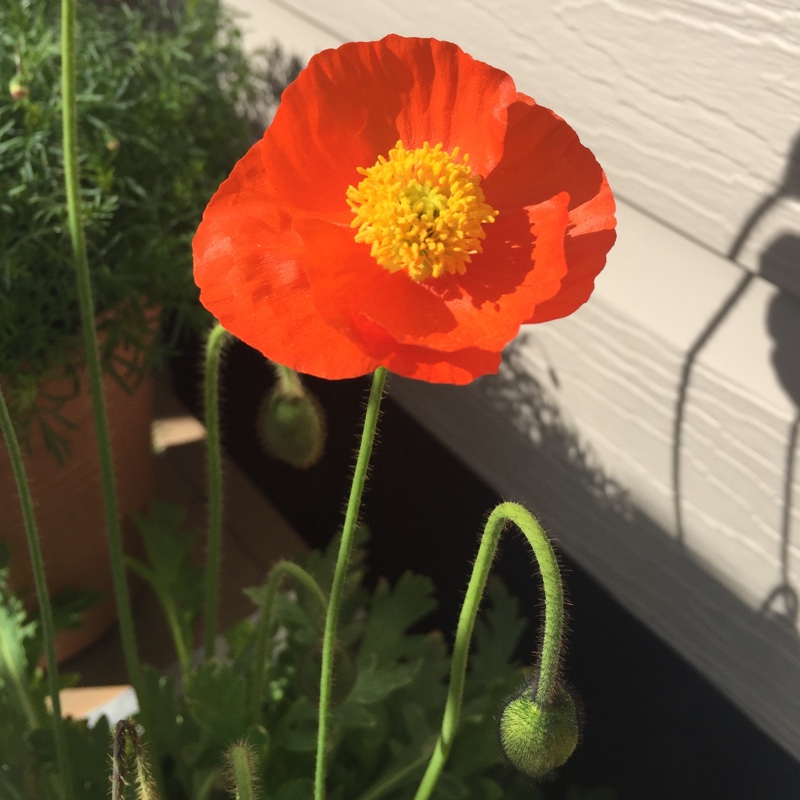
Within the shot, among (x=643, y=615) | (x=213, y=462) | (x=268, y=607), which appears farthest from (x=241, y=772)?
(x=643, y=615)

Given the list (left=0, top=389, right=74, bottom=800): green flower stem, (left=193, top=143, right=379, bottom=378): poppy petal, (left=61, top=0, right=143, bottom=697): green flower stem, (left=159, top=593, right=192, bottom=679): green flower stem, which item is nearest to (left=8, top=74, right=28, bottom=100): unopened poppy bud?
(left=61, top=0, right=143, bottom=697): green flower stem

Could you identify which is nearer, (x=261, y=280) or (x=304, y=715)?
(x=261, y=280)

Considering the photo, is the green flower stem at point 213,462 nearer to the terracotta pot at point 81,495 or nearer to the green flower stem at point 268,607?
the green flower stem at point 268,607

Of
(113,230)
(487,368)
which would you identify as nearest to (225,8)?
(113,230)

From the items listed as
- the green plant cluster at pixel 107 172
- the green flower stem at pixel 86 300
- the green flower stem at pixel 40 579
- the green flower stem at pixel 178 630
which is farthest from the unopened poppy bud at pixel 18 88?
the green flower stem at pixel 178 630

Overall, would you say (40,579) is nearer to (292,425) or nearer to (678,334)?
(292,425)
